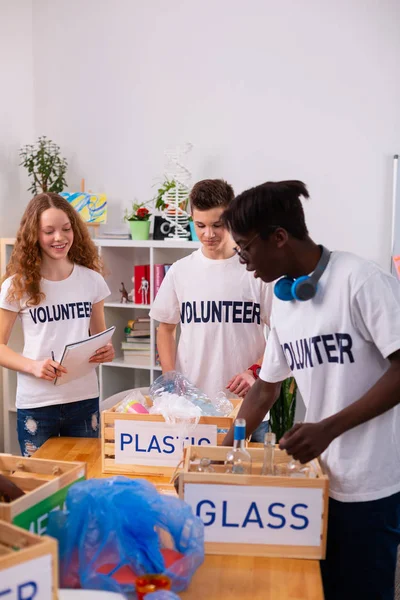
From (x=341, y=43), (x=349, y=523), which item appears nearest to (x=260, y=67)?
(x=341, y=43)

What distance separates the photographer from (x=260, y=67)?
158 inches

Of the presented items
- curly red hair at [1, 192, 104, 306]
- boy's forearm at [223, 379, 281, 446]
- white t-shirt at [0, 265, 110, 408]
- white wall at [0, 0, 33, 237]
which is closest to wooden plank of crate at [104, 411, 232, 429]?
boy's forearm at [223, 379, 281, 446]

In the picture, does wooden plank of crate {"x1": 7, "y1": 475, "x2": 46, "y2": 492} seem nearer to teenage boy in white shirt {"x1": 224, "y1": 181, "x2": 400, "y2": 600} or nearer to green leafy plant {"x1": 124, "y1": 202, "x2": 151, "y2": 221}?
teenage boy in white shirt {"x1": 224, "y1": 181, "x2": 400, "y2": 600}

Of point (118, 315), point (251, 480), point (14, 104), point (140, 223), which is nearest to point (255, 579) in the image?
point (251, 480)

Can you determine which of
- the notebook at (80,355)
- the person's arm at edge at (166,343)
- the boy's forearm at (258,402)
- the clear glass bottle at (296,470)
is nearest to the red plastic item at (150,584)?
the clear glass bottle at (296,470)

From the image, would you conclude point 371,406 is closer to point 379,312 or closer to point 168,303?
point 379,312

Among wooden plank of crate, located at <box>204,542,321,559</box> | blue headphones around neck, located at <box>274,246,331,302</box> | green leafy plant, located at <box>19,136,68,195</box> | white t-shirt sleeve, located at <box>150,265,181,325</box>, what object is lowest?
wooden plank of crate, located at <box>204,542,321,559</box>

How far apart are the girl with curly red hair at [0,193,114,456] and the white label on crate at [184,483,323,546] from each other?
101 cm

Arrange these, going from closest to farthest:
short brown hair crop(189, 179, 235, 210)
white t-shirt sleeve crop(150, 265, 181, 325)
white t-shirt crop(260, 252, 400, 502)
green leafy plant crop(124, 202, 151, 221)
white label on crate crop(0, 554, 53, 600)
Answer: white label on crate crop(0, 554, 53, 600) < white t-shirt crop(260, 252, 400, 502) < short brown hair crop(189, 179, 235, 210) < white t-shirt sleeve crop(150, 265, 181, 325) < green leafy plant crop(124, 202, 151, 221)

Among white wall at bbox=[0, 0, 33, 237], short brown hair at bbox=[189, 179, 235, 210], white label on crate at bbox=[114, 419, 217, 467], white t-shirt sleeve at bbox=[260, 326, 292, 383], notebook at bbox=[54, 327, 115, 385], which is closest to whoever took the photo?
white t-shirt sleeve at bbox=[260, 326, 292, 383]

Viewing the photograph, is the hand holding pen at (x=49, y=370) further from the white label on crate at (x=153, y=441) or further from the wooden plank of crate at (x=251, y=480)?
the wooden plank of crate at (x=251, y=480)

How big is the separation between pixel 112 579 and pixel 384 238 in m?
3.05

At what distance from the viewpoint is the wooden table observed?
4.31 ft

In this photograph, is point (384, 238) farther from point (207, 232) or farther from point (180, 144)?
point (207, 232)
